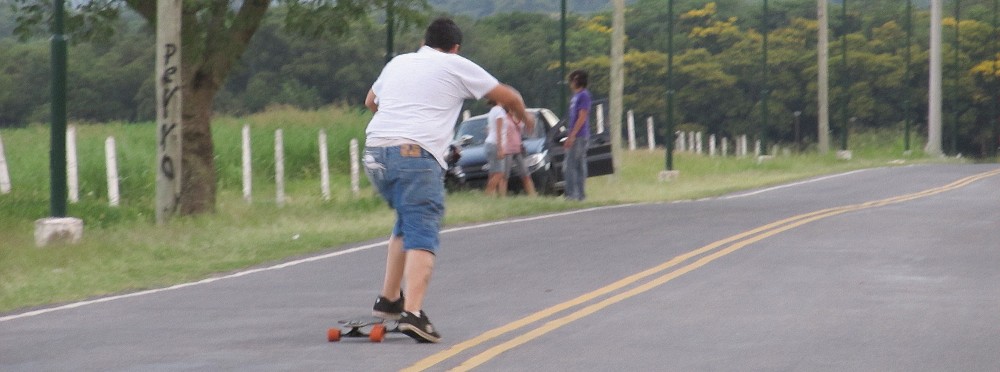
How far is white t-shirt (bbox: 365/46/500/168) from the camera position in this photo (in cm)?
902

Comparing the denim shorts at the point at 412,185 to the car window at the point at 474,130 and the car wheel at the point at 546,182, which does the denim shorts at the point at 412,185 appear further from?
the car window at the point at 474,130

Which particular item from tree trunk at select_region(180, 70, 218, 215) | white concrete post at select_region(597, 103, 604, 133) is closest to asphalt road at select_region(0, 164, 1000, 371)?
tree trunk at select_region(180, 70, 218, 215)

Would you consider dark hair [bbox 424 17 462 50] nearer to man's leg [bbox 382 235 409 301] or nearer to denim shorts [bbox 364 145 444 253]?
denim shorts [bbox 364 145 444 253]

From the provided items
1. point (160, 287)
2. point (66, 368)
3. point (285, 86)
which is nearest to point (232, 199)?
point (160, 287)

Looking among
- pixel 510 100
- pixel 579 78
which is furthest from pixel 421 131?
pixel 579 78

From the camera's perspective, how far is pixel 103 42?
2306 centimetres

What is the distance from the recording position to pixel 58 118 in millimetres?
15562

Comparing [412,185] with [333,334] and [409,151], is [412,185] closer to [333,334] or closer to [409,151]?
[409,151]

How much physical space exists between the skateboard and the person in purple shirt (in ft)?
39.5

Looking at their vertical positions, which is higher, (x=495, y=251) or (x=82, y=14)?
(x=82, y=14)

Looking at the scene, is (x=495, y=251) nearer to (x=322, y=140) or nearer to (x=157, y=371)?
(x=157, y=371)

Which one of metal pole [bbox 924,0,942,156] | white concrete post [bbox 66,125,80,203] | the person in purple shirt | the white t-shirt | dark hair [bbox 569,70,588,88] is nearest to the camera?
the white t-shirt

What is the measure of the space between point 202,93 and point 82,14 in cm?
274

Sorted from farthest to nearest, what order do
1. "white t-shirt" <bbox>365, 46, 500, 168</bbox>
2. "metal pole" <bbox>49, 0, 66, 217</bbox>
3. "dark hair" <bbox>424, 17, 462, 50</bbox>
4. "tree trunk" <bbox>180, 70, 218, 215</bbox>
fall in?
"tree trunk" <bbox>180, 70, 218, 215</bbox>, "metal pole" <bbox>49, 0, 66, 217</bbox>, "dark hair" <bbox>424, 17, 462, 50</bbox>, "white t-shirt" <bbox>365, 46, 500, 168</bbox>
